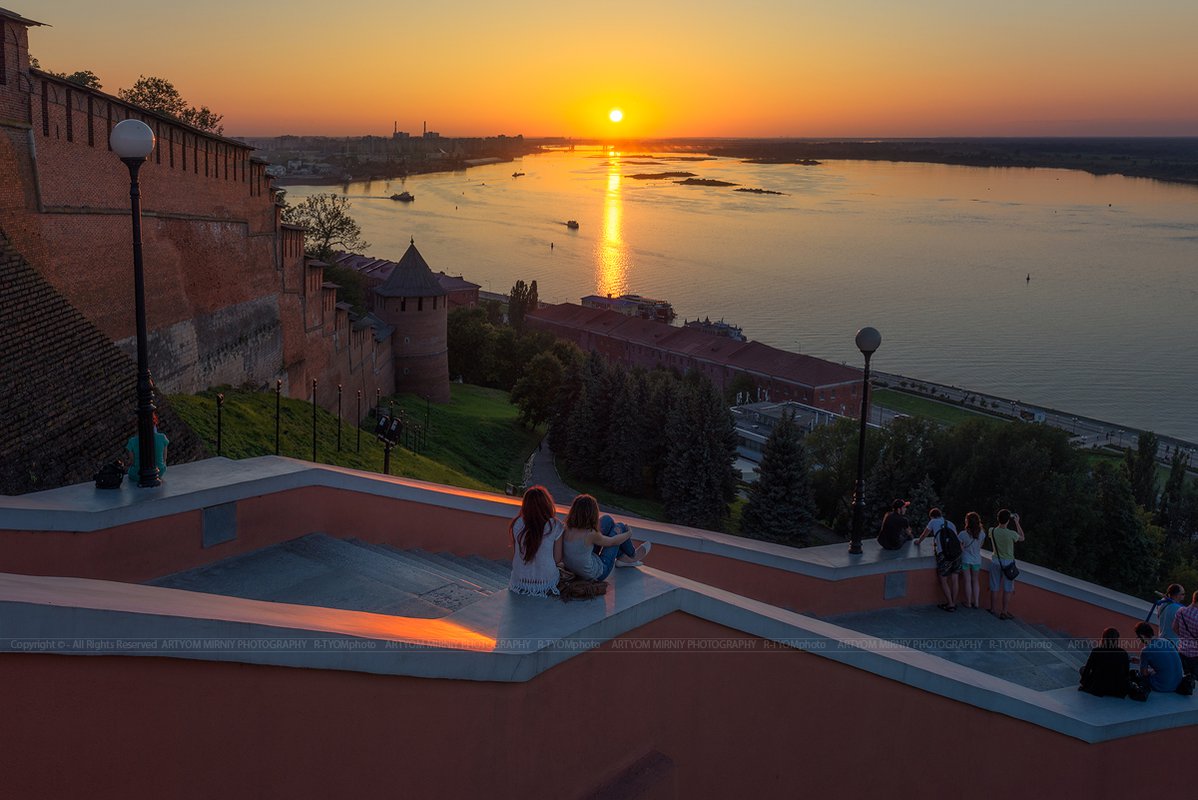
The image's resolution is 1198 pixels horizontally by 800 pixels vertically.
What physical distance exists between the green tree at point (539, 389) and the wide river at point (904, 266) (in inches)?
994

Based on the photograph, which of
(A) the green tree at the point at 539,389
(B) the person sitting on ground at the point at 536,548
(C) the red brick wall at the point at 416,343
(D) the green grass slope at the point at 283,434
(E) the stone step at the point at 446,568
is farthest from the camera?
(A) the green tree at the point at 539,389

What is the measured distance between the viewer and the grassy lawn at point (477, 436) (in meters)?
22.2

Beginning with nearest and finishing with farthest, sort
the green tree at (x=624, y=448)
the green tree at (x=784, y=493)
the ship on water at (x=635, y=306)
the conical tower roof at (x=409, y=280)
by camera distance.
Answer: the green tree at (x=784, y=493), the green tree at (x=624, y=448), the conical tower roof at (x=409, y=280), the ship on water at (x=635, y=306)

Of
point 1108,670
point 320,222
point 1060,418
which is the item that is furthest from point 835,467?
point 1108,670

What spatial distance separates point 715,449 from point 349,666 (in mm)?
22019

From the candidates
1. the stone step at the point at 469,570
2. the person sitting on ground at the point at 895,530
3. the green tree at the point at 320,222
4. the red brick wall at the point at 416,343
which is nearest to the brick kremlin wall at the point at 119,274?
the stone step at the point at 469,570

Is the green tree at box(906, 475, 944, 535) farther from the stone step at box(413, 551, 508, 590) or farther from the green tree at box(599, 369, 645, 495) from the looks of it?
the stone step at box(413, 551, 508, 590)

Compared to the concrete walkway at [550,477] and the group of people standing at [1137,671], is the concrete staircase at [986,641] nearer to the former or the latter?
the group of people standing at [1137,671]

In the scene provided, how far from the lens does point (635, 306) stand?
62.4 metres

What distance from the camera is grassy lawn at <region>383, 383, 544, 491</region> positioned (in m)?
22.2

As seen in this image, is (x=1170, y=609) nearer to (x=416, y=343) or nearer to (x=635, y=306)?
(x=416, y=343)

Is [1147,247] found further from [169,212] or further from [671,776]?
[671,776]

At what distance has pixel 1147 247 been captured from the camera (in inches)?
3152

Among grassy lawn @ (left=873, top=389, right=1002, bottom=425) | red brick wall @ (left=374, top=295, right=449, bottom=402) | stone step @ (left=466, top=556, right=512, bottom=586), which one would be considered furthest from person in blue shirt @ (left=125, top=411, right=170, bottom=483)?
grassy lawn @ (left=873, top=389, right=1002, bottom=425)
